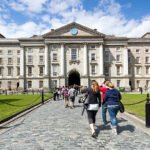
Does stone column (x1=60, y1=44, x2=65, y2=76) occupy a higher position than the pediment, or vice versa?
the pediment

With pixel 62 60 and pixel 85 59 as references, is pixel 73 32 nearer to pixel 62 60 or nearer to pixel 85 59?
pixel 85 59

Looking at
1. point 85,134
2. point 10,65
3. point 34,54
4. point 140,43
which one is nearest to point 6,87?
point 10,65

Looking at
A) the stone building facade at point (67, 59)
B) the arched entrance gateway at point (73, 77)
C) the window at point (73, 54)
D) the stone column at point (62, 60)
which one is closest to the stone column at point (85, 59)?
the stone building facade at point (67, 59)

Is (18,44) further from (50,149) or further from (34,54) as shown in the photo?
(50,149)

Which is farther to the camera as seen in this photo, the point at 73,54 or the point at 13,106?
the point at 73,54

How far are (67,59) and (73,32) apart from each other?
6966 mm

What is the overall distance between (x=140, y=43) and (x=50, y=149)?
2817 inches

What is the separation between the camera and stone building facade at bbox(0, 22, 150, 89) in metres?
68.5

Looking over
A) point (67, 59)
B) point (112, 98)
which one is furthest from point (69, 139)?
point (67, 59)

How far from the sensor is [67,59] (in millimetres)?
69812

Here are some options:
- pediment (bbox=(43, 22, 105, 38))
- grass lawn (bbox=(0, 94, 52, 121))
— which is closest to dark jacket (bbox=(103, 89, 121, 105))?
grass lawn (bbox=(0, 94, 52, 121))

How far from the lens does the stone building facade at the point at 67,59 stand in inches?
2697

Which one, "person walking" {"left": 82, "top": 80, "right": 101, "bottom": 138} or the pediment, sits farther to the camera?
the pediment

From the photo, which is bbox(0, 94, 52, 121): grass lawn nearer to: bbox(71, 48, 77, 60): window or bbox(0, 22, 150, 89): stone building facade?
bbox(0, 22, 150, 89): stone building facade
